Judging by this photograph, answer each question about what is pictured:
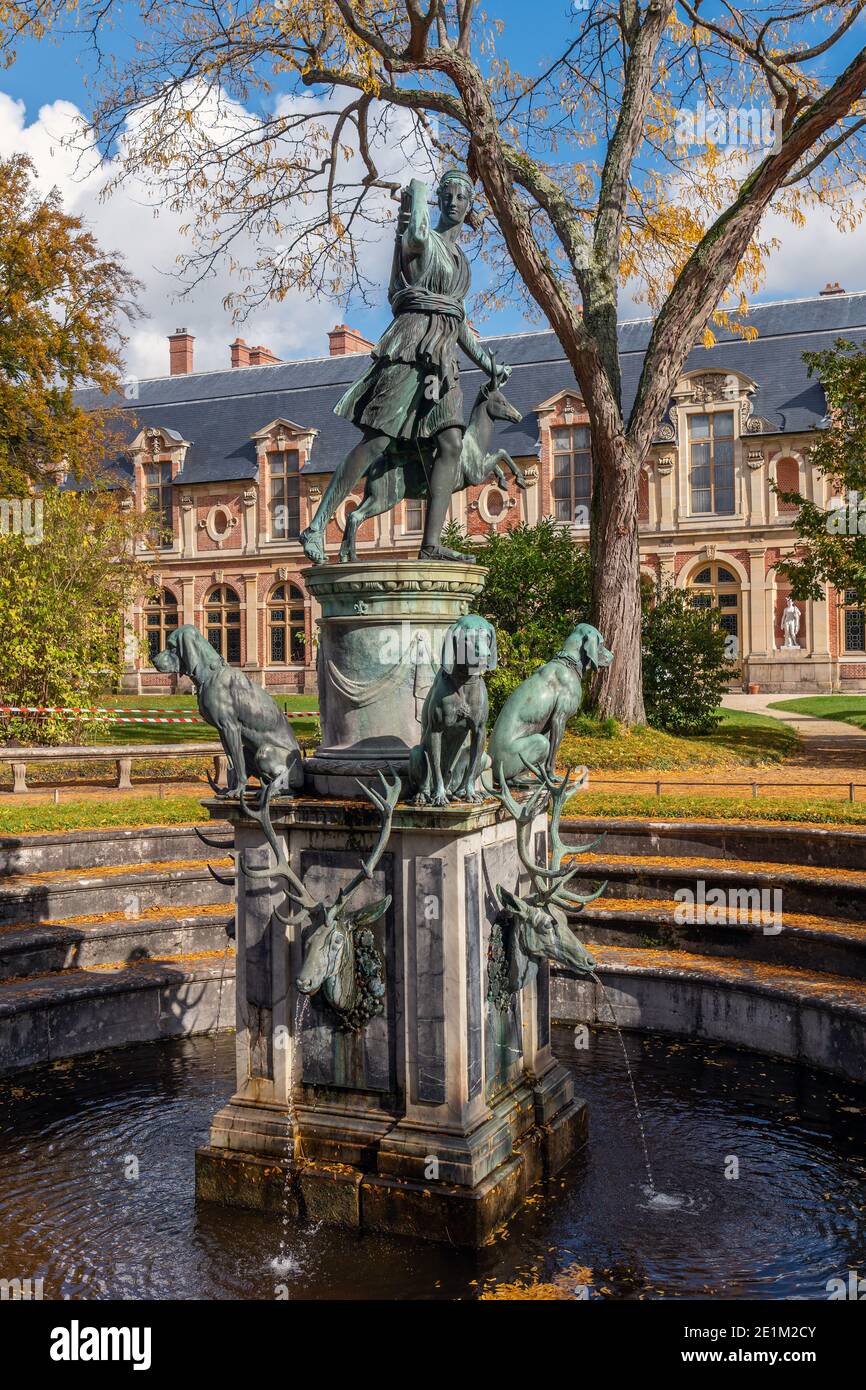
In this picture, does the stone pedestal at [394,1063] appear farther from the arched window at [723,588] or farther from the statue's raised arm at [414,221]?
the arched window at [723,588]

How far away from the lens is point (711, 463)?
3756cm

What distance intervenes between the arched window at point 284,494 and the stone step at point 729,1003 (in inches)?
1403

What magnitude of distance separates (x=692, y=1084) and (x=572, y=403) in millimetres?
33281

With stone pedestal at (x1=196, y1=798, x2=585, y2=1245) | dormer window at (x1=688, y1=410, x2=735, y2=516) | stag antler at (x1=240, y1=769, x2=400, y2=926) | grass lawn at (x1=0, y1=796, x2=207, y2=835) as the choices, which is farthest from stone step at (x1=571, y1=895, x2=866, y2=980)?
dormer window at (x1=688, y1=410, x2=735, y2=516)

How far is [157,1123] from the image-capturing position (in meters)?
6.72

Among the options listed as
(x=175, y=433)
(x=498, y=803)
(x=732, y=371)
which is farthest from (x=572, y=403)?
(x=498, y=803)

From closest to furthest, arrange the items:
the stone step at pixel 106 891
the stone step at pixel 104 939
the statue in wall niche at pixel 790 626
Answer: the stone step at pixel 104 939 < the stone step at pixel 106 891 < the statue in wall niche at pixel 790 626

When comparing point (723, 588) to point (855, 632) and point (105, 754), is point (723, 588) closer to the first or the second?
point (855, 632)

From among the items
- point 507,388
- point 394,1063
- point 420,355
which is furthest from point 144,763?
point 507,388

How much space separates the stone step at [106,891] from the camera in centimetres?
930

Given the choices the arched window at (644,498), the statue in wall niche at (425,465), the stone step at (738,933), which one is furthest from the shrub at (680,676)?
the arched window at (644,498)

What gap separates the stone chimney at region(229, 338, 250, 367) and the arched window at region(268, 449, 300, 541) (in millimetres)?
8489

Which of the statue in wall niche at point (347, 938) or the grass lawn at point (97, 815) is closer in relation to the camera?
the statue in wall niche at point (347, 938)

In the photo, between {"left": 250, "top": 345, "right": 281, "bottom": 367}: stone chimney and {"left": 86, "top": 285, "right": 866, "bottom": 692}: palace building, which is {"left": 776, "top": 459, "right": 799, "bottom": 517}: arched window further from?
{"left": 250, "top": 345, "right": 281, "bottom": 367}: stone chimney
